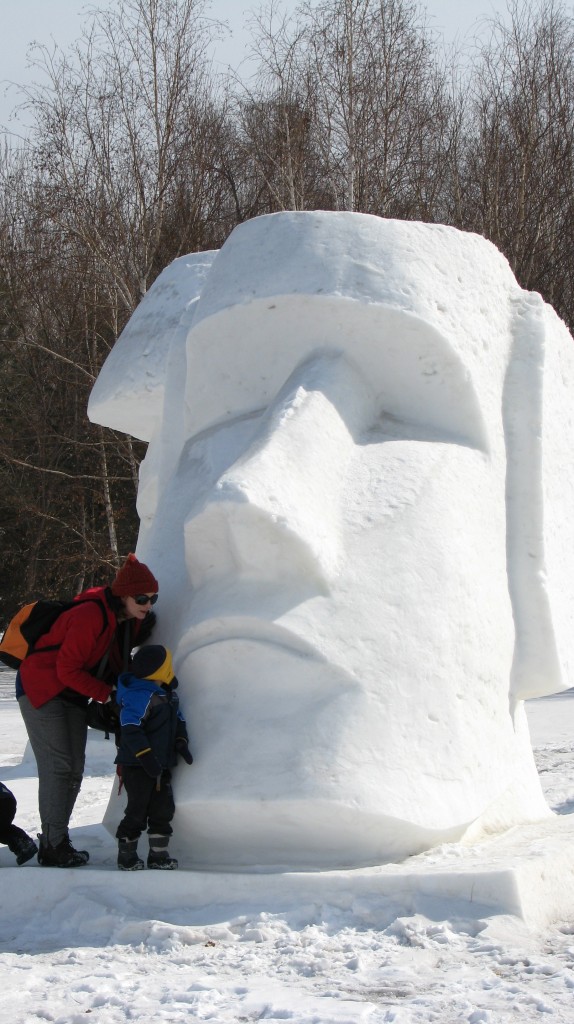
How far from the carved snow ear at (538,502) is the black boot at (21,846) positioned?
182 centimetres

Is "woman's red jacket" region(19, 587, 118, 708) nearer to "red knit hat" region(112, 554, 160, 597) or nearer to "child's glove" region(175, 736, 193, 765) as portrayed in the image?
"red knit hat" region(112, 554, 160, 597)

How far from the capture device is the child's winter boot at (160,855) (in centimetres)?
387

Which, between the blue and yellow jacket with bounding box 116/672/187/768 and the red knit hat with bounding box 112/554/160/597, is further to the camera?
the red knit hat with bounding box 112/554/160/597

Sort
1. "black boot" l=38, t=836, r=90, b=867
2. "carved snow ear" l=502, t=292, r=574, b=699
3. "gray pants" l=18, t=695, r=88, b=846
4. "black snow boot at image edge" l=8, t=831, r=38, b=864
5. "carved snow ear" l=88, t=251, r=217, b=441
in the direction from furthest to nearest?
"carved snow ear" l=88, t=251, r=217, b=441, "carved snow ear" l=502, t=292, r=574, b=699, "black snow boot at image edge" l=8, t=831, r=38, b=864, "gray pants" l=18, t=695, r=88, b=846, "black boot" l=38, t=836, r=90, b=867

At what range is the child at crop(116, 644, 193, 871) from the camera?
153 inches

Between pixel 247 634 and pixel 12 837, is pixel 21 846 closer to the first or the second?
pixel 12 837

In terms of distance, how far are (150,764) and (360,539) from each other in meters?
1.01

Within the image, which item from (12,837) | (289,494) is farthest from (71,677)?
(289,494)

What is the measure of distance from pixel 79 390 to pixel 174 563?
13.9 m

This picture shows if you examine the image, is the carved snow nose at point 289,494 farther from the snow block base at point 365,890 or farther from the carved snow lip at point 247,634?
the snow block base at point 365,890

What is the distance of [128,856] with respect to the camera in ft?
12.9

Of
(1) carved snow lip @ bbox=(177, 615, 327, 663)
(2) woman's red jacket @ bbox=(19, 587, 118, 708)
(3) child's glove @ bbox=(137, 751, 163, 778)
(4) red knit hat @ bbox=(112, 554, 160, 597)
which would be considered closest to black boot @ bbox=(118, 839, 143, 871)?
(3) child's glove @ bbox=(137, 751, 163, 778)

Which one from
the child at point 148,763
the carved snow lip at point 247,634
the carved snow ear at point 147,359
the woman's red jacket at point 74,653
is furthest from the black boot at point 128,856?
the carved snow ear at point 147,359

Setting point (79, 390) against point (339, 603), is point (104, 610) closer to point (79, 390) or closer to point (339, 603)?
point (339, 603)
